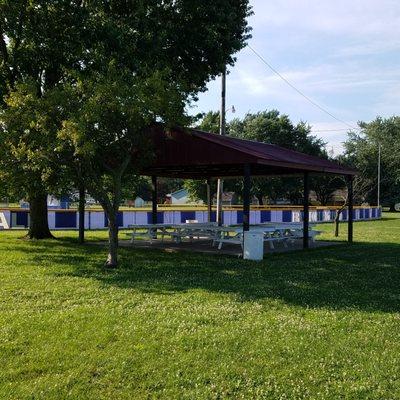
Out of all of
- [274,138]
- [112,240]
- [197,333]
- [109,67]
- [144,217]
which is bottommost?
[197,333]

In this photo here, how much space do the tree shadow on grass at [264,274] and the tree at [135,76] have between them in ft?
5.29

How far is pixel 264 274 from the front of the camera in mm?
11789

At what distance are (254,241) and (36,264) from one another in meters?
5.68

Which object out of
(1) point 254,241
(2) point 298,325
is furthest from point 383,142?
(2) point 298,325

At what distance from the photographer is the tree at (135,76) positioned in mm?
11516

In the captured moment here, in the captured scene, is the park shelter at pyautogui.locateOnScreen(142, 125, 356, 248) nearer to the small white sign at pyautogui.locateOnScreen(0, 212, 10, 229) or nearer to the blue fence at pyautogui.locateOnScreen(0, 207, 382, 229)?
the blue fence at pyautogui.locateOnScreen(0, 207, 382, 229)

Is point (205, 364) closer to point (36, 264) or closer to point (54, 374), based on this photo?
point (54, 374)

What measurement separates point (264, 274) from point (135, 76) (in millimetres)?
5677

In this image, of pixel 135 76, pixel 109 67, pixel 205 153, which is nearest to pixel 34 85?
pixel 109 67

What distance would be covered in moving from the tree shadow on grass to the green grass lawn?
0.14 feet

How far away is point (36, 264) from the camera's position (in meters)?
12.7

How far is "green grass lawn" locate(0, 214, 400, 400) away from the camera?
5.03 m

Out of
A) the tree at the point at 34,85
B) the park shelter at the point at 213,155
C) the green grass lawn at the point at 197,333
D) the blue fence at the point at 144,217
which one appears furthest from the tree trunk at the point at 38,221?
the green grass lawn at the point at 197,333

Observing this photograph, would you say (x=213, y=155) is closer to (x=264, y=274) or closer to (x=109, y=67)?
(x=109, y=67)
